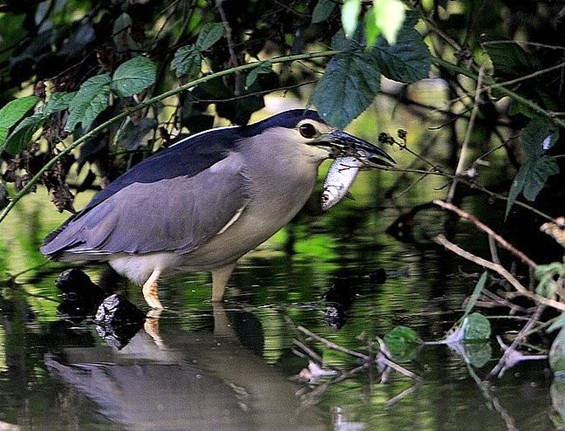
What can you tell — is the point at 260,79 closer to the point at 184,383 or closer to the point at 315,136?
the point at 315,136

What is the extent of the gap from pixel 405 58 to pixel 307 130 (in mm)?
1001

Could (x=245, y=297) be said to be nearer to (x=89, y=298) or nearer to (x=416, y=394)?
(x=89, y=298)

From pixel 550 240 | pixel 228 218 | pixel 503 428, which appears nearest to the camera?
pixel 503 428

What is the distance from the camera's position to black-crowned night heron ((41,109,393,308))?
5062 mm

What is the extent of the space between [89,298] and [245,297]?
2.14 ft

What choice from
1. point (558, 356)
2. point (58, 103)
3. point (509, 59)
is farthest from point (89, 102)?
point (558, 356)

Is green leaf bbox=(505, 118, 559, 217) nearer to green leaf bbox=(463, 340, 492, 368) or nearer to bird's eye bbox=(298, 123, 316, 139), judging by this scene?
green leaf bbox=(463, 340, 492, 368)

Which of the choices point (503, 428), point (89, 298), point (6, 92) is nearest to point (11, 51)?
point (6, 92)

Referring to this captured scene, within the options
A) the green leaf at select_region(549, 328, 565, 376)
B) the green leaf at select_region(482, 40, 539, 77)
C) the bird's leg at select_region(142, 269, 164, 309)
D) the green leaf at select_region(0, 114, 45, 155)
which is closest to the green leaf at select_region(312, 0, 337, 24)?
the green leaf at select_region(482, 40, 539, 77)

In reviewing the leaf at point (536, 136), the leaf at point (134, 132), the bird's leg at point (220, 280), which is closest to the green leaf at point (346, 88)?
the leaf at point (536, 136)

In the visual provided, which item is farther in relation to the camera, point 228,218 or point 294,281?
point 294,281

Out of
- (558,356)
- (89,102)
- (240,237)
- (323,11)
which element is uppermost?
(323,11)

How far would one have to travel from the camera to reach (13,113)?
14.5ft

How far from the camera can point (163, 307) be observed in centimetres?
503
